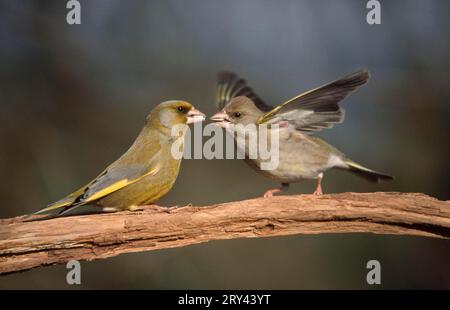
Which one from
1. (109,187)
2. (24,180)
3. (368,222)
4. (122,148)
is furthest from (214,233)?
(24,180)

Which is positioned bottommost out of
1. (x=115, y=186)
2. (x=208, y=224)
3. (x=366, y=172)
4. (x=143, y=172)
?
(x=208, y=224)

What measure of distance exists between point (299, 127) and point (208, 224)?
39.8 inches

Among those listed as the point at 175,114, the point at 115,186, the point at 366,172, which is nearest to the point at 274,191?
the point at 366,172

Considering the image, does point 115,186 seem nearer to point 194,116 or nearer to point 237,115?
point 194,116

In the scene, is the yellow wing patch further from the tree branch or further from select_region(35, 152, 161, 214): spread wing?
the tree branch

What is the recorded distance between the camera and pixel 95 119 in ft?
20.2

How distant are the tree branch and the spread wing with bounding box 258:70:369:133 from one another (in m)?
0.54

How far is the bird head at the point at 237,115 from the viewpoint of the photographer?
160 inches

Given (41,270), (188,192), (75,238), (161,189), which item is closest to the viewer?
(75,238)

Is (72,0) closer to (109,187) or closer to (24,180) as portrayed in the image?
(24,180)

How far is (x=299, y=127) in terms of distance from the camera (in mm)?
4070

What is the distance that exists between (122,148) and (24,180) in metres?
1.07

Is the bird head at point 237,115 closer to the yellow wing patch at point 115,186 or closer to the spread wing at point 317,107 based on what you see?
the spread wing at point 317,107

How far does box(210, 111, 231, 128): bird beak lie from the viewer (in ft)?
13.3
